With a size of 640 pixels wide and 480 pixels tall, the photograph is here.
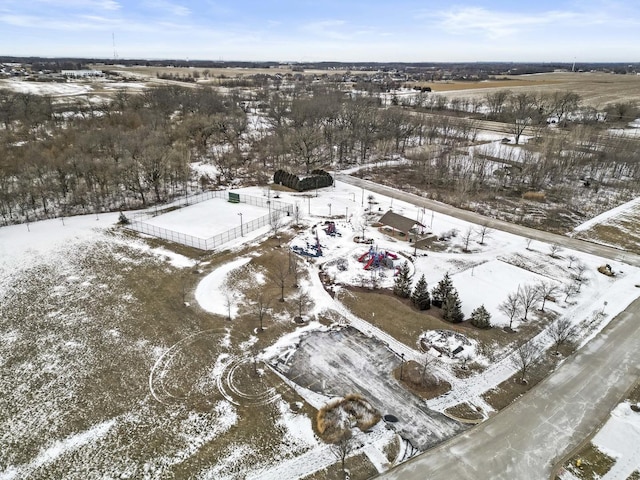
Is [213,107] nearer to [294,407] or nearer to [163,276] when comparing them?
[163,276]

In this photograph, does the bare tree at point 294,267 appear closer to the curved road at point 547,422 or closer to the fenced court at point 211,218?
the fenced court at point 211,218

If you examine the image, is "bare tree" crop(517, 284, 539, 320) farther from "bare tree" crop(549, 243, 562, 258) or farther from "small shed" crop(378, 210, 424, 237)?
"small shed" crop(378, 210, 424, 237)

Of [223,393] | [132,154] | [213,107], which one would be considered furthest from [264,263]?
[213,107]

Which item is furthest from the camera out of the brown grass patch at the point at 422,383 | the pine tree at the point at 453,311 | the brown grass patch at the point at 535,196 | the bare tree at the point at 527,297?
the brown grass patch at the point at 535,196

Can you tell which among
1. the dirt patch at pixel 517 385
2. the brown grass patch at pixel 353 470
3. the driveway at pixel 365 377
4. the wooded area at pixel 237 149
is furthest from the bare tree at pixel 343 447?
the wooded area at pixel 237 149

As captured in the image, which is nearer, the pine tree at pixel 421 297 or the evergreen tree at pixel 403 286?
the pine tree at pixel 421 297

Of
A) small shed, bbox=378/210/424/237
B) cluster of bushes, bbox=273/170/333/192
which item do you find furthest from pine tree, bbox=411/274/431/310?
cluster of bushes, bbox=273/170/333/192

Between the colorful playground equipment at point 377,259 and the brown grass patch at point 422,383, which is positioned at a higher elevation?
the colorful playground equipment at point 377,259
